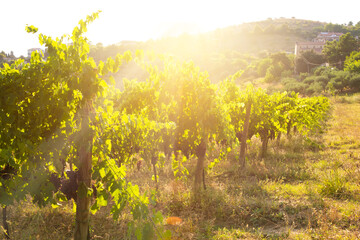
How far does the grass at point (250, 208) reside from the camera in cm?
541

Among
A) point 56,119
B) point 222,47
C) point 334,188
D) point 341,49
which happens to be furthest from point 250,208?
point 222,47

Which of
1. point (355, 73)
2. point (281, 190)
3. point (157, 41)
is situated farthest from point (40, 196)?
point (157, 41)

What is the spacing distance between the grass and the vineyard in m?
0.03

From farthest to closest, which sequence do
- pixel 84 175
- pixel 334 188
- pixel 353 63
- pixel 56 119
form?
pixel 353 63
pixel 334 188
pixel 84 175
pixel 56 119

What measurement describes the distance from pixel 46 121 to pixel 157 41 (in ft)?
297

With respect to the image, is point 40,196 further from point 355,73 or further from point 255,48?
point 255,48

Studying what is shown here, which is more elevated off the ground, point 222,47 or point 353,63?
point 222,47

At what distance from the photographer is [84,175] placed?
353 cm

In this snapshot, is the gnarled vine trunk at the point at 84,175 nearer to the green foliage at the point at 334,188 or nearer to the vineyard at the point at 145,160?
the vineyard at the point at 145,160

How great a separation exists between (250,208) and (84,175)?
4.56 meters

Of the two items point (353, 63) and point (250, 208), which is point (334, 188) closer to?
point (250, 208)

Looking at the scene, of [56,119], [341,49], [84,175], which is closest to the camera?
[56,119]

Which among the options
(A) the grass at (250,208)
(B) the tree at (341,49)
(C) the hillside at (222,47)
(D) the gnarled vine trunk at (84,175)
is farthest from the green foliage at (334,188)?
(C) the hillside at (222,47)

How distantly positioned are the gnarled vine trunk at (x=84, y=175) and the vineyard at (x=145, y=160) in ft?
0.05
